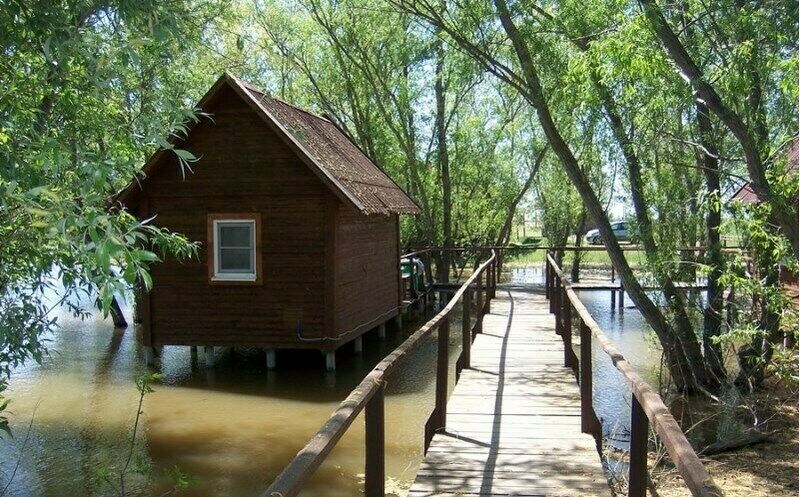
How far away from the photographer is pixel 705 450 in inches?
370

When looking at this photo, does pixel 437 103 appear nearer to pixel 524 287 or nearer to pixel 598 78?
pixel 524 287

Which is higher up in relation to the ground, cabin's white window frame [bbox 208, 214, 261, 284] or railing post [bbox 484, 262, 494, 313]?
cabin's white window frame [bbox 208, 214, 261, 284]

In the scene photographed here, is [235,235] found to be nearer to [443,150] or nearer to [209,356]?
[209,356]

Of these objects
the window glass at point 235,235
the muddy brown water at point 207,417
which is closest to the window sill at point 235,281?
the window glass at point 235,235

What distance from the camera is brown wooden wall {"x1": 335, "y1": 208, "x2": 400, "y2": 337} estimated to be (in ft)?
45.0

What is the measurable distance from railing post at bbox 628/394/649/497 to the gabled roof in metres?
7.68

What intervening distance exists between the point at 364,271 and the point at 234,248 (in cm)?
283

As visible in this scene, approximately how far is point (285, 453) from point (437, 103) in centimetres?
1950

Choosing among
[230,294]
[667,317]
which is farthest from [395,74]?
[667,317]

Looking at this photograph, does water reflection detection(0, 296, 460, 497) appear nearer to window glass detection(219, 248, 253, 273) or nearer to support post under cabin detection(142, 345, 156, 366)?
support post under cabin detection(142, 345, 156, 366)

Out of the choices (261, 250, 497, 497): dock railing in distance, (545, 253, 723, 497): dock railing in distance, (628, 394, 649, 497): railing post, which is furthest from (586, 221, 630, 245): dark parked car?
(628, 394, 649, 497): railing post

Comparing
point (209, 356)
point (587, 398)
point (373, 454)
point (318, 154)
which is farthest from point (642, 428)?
point (209, 356)

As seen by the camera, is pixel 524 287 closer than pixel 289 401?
No

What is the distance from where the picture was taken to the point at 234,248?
13.9m
